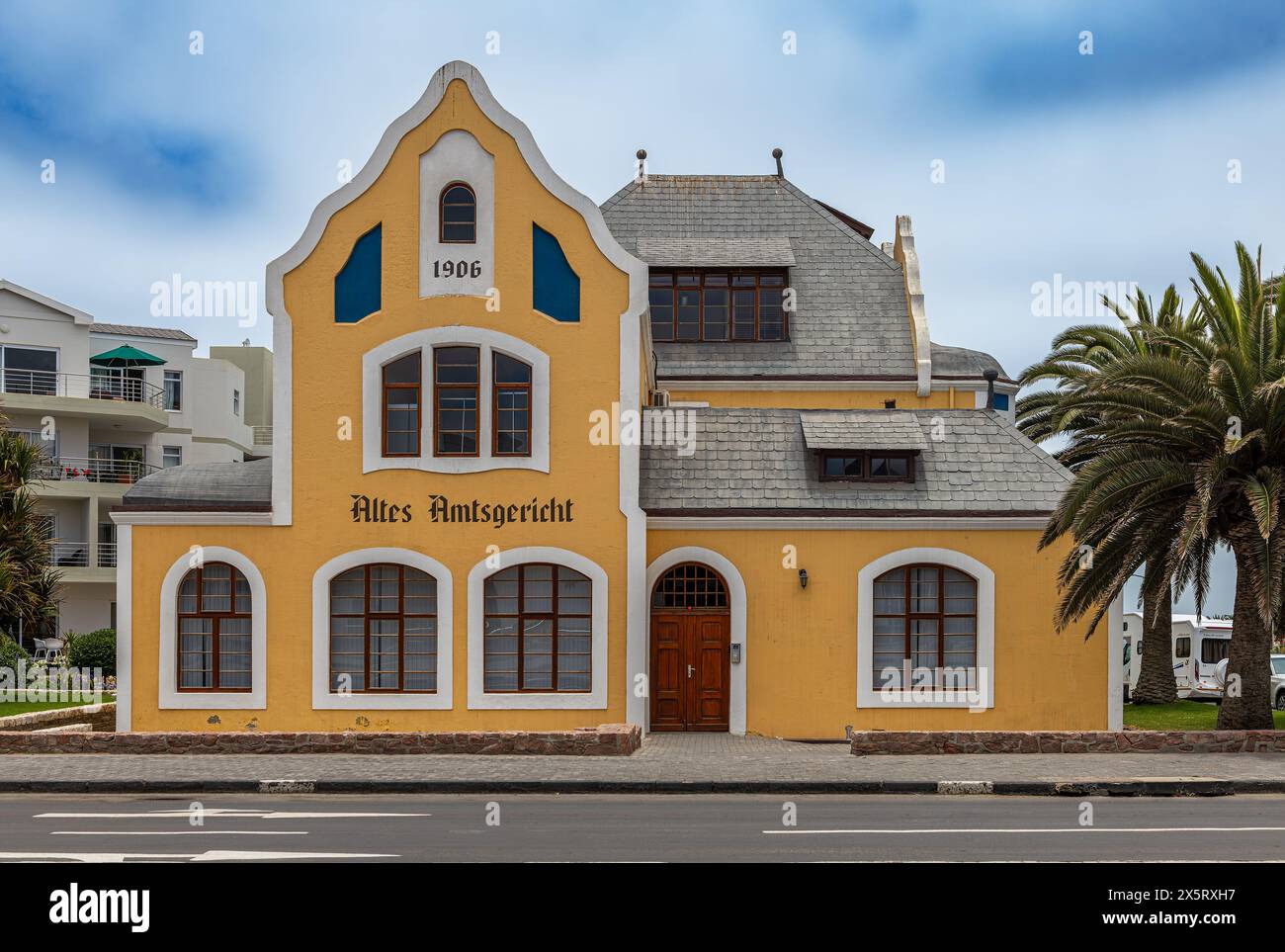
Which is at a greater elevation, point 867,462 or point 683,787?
point 867,462

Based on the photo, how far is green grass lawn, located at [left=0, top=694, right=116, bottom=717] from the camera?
3023 cm

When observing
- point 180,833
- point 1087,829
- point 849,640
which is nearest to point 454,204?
point 849,640

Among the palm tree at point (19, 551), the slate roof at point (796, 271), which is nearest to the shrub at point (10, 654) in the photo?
the palm tree at point (19, 551)

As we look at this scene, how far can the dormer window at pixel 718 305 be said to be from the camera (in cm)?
3459

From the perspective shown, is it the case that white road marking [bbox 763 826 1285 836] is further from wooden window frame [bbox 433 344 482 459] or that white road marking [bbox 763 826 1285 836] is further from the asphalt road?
wooden window frame [bbox 433 344 482 459]

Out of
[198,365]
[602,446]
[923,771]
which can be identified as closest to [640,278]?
[602,446]

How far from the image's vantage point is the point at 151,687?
2503 centimetres

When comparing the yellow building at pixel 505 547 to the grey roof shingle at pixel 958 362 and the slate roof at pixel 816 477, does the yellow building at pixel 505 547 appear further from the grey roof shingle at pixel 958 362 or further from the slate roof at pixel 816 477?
the grey roof shingle at pixel 958 362

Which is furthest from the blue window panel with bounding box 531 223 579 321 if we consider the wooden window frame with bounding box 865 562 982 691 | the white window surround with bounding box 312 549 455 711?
the wooden window frame with bounding box 865 562 982 691

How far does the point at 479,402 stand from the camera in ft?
82.8

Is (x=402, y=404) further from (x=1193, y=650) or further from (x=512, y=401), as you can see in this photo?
(x=1193, y=650)

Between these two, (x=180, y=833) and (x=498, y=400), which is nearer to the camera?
(x=180, y=833)

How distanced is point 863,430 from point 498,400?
6.91m

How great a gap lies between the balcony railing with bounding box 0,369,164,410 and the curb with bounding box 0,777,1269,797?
37552mm
